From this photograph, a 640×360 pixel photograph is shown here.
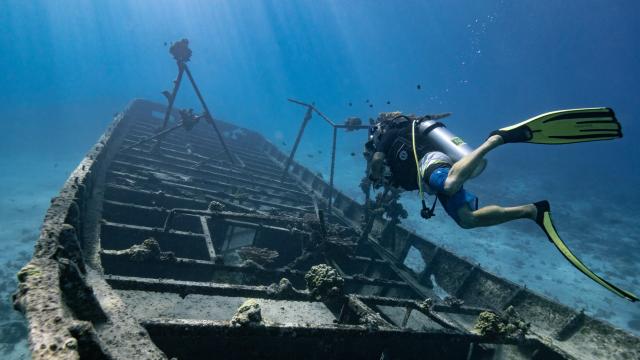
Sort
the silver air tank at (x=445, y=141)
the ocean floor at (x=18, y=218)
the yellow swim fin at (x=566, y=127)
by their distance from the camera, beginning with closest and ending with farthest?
the yellow swim fin at (x=566, y=127) < the silver air tank at (x=445, y=141) < the ocean floor at (x=18, y=218)

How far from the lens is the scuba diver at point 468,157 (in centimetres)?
428

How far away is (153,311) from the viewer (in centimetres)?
365

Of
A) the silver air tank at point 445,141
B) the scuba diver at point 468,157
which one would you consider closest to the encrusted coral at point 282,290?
the scuba diver at point 468,157

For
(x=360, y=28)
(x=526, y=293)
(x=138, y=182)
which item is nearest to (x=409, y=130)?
(x=526, y=293)

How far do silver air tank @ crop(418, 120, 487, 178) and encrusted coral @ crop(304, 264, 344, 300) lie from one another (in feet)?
8.13

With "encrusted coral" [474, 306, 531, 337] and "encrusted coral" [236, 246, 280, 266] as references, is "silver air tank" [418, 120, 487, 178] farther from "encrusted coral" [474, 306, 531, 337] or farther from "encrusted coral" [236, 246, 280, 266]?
"encrusted coral" [236, 246, 280, 266]

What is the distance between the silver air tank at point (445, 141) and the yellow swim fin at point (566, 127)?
555 millimetres

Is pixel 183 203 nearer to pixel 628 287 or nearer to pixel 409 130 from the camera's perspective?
pixel 409 130

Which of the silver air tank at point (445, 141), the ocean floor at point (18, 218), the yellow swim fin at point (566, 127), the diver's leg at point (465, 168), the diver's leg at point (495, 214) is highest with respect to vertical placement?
the yellow swim fin at point (566, 127)

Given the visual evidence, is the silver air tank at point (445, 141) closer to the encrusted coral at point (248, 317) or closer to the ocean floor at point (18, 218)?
the encrusted coral at point (248, 317)

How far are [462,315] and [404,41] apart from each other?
17741 centimetres

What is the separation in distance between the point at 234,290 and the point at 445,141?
378cm

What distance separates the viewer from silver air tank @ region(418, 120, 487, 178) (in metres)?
4.79

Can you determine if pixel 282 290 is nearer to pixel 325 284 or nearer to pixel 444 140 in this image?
pixel 325 284
